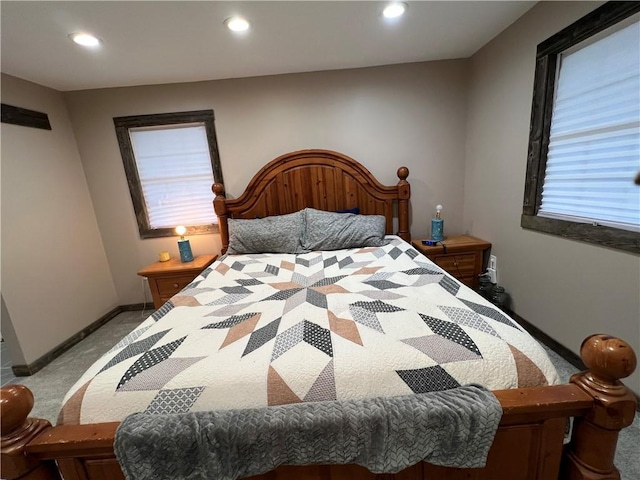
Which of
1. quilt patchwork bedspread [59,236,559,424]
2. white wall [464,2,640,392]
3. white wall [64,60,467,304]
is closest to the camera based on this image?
quilt patchwork bedspread [59,236,559,424]

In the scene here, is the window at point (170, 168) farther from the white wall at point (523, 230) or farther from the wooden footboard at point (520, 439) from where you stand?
the white wall at point (523, 230)

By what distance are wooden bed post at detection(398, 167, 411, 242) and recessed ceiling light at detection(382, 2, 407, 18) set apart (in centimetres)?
119

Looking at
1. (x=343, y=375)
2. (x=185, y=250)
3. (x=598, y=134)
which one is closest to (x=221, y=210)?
(x=185, y=250)

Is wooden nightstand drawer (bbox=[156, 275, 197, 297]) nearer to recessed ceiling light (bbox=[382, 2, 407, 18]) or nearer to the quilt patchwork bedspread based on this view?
the quilt patchwork bedspread

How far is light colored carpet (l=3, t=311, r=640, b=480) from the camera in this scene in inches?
48.1

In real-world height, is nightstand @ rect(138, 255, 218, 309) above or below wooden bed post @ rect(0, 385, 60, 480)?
below

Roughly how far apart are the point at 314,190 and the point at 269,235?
680mm

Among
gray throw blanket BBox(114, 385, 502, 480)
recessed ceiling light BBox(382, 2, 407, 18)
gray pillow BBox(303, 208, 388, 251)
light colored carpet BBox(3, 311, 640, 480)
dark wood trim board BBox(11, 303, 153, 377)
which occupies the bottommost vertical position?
light colored carpet BBox(3, 311, 640, 480)

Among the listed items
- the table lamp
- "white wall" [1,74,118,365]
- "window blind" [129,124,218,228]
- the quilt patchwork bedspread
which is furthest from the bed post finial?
"white wall" [1,74,118,365]

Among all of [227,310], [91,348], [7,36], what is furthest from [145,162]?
[227,310]

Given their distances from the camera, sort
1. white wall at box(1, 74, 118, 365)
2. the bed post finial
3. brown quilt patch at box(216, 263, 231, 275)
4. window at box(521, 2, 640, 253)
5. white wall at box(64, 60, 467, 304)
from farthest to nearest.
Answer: white wall at box(64, 60, 467, 304), white wall at box(1, 74, 118, 365), brown quilt patch at box(216, 263, 231, 275), window at box(521, 2, 640, 253), the bed post finial

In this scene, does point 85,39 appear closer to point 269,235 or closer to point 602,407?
point 269,235

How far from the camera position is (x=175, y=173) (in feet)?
9.05

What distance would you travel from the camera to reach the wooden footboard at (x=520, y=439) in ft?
2.33
